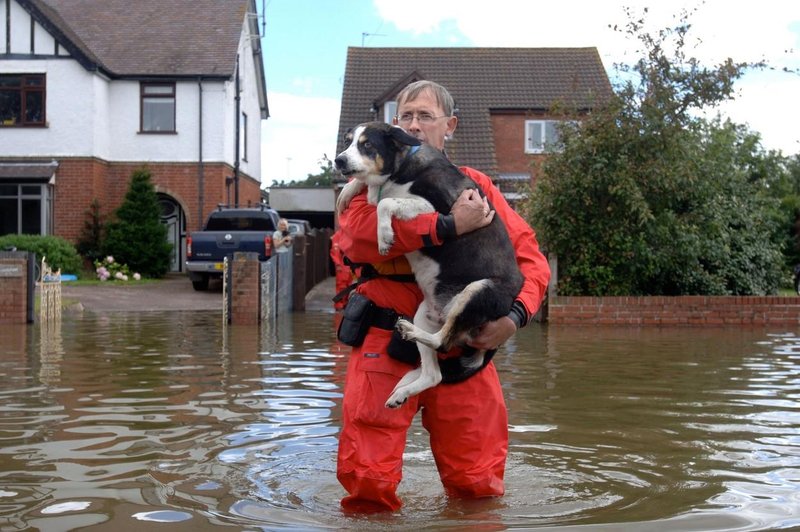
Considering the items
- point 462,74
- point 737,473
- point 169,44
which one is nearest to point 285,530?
point 737,473

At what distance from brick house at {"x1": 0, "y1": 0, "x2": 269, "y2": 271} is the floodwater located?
17541 millimetres

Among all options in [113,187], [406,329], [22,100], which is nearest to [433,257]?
[406,329]

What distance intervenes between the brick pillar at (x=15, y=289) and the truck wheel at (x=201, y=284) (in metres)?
7.41

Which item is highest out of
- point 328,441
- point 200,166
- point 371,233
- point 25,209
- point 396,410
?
point 200,166

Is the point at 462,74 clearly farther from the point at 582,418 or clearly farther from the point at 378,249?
the point at 378,249

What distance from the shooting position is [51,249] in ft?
79.8

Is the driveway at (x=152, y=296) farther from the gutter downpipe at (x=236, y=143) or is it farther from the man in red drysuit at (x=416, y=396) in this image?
the man in red drysuit at (x=416, y=396)

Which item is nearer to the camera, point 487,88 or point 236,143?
point 236,143

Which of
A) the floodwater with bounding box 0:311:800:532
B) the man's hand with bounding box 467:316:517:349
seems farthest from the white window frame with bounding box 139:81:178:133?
the man's hand with bounding box 467:316:517:349

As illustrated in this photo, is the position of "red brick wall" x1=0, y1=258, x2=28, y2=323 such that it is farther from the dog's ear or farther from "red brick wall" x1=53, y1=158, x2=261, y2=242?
"red brick wall" x1=53, y1=158, x2=261, y2=242

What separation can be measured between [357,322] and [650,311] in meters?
11.4

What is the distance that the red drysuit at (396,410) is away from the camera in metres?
4.47

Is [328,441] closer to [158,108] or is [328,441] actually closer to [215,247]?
[215,247]

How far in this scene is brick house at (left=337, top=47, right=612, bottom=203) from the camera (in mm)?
31694
